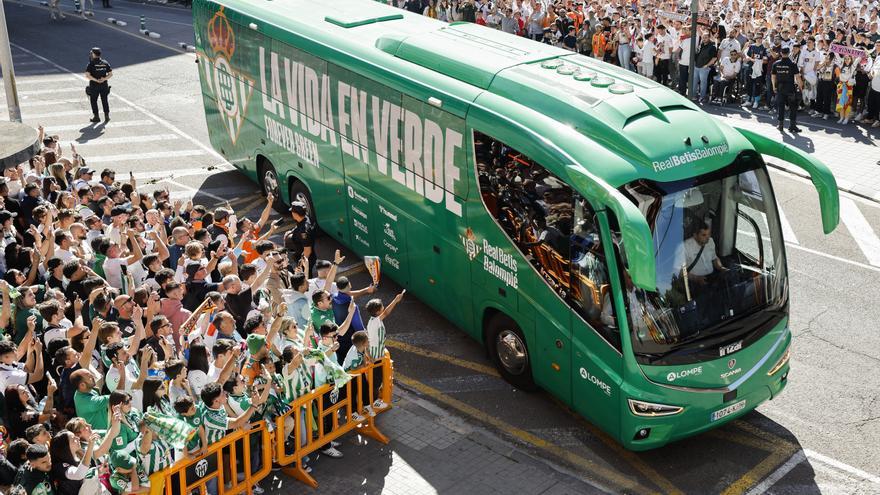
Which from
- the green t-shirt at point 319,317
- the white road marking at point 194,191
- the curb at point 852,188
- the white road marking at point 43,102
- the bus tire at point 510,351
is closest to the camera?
the green t-shirt at point 319,317

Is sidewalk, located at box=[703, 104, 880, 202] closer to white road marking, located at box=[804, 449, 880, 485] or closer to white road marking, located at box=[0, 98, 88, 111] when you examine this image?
white road marking, located at box=[804, 449, 880, 485]

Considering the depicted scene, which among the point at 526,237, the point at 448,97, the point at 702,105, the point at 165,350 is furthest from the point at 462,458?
the point at 702,105

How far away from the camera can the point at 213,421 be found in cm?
861

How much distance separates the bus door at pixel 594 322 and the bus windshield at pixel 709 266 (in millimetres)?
268

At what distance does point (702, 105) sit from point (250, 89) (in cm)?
1191

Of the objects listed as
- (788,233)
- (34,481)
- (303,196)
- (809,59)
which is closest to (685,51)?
(809,59)

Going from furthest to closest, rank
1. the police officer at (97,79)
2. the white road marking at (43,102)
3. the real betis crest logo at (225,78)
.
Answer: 1. the white road marking at (43,102)
2. the police officer at (97,79)
3. the real betis crest logo at (225,78)

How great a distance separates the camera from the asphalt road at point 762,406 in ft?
32.4

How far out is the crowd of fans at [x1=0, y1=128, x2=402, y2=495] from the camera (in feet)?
26.8

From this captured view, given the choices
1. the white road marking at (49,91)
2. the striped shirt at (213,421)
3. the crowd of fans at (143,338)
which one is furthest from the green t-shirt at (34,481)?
the white road marking at (49,91)

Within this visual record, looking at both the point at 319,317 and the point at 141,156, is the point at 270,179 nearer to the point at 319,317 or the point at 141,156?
the point at 141,156

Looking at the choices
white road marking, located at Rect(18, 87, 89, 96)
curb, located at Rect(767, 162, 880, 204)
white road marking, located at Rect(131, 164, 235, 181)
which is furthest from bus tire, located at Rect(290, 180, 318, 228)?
white road marking, located at Rect(18, 87, 89, 96)

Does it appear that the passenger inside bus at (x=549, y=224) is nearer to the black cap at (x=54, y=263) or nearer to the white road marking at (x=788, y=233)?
the black cap at (x=54, y=263)

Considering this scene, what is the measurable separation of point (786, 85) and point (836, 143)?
163 centimetres
